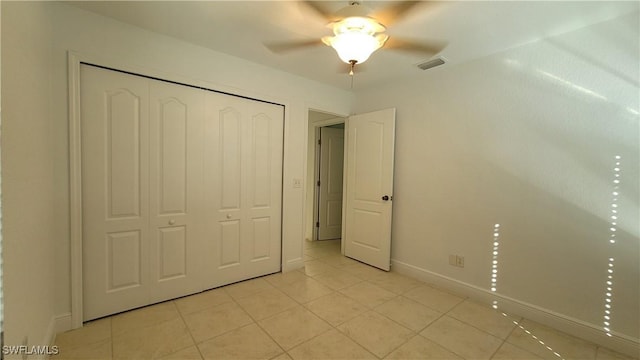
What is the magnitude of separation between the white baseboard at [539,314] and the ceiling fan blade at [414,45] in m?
2.38

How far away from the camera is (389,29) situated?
2090mm

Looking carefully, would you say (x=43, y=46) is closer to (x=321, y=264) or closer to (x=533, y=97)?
(x=321, y=264)

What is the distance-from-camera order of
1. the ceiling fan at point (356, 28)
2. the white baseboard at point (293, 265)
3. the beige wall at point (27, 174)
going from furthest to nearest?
the white baseboard at point (293, 265) < the ceiling fan at point (356, 28) < the beige wall at point (27, 174)

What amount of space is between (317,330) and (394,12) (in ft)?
8.18

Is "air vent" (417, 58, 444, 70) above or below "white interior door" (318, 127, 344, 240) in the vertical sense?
above

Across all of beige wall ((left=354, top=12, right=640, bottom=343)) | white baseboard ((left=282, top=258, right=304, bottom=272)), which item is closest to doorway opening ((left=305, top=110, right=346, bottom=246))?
white baseboard ((left=282, top=258, right=304, bottom=272))

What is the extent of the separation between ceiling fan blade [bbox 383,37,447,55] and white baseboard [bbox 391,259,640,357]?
2384mm

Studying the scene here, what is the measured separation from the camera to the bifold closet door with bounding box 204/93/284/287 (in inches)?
103

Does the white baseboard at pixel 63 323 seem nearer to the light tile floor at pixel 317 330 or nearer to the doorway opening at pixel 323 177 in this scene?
the light tile floor at pixel 317 330

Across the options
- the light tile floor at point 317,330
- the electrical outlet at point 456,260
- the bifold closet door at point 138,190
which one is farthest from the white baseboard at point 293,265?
the electrical outlet at point 456,260

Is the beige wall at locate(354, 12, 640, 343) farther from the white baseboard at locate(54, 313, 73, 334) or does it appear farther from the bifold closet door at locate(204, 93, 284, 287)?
the white baseboard at locate(54, 313, 73, 334)

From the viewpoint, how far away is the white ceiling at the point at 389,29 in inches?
70.8

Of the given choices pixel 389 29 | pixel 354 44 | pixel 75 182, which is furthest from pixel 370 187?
pixel 75 182

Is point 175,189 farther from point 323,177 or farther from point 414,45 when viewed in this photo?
point 323,177
